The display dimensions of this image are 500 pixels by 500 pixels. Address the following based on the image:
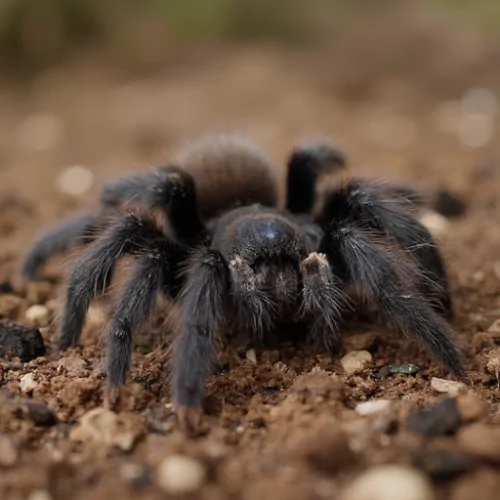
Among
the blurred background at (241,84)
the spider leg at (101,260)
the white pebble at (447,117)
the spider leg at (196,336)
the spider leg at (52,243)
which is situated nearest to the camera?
the spider leg at (196,336)

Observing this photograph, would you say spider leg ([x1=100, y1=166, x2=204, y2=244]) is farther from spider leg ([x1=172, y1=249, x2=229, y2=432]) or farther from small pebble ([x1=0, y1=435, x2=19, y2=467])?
small pebble ([x1=0, y1=435, x2=19, y2=467])

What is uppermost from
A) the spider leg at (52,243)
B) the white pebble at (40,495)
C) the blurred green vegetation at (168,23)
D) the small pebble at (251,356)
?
the blurred green vegetation at (168,23)

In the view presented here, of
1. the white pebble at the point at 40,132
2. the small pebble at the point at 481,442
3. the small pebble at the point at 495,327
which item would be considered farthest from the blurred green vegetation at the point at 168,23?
the small pebble at the point at 481,442

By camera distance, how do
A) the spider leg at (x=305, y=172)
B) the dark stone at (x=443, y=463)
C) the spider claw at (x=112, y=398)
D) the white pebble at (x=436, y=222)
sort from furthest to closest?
the white pebble at (x=436, y=222) < the spider leg at (x=305, y=172) < the spider claw at (x=112, y=398) < the dark stone at (x=443, y=463)

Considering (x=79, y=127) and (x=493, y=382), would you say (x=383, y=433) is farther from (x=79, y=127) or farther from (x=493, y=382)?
(x=79, y=127)

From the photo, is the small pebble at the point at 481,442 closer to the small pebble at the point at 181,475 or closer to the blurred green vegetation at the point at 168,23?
the small pebble at the point at 181,475

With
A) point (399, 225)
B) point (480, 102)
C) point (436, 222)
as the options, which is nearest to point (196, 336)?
point (399, 225)

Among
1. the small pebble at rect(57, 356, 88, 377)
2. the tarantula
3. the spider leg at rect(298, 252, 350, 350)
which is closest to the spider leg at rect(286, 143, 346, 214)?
the tarantula
